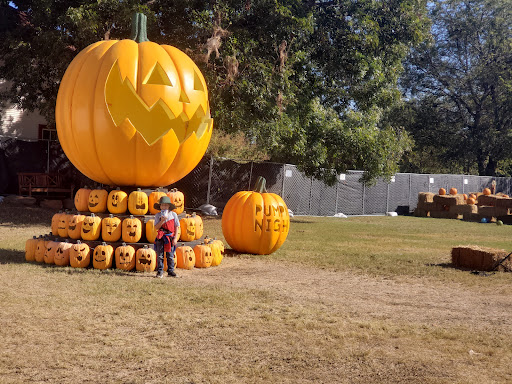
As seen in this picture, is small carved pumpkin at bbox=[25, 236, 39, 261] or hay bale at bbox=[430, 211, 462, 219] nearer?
small carved pumpkin at bbox=[25, 236, 39, 261]

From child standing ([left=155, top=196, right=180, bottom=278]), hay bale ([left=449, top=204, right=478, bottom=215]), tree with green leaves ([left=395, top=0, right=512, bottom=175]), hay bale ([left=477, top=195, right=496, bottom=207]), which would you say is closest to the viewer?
child standing ([left=155, top=196, right=180, bottom=278])

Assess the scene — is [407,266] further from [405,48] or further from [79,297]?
[405,48]

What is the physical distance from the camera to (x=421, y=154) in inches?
1874

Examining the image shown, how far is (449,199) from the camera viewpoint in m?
29.1

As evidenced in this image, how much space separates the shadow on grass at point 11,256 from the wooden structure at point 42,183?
30.4ft

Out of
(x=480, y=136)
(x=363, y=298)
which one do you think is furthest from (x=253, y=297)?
(x=480, y=136)

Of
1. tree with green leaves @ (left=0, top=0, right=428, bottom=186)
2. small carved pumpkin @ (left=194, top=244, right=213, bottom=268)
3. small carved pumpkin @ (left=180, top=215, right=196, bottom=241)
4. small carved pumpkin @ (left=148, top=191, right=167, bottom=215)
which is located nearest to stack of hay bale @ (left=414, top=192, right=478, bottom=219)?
tree with green leaves @ (left=0, top=0, right=428, bottom=186)

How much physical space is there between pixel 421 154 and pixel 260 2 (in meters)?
32.8

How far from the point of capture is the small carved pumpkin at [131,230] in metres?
9.24

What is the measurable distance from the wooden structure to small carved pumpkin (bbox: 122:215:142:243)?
450 inches

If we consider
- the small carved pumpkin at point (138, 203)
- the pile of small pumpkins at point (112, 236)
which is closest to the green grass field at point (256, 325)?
the pile of small pumpkins at point (112, 236)

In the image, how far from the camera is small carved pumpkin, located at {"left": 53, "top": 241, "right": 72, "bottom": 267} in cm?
920

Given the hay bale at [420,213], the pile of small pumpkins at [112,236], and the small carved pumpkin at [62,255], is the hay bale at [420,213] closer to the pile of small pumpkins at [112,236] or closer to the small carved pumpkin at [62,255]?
the pile of small pumpkins at [112,236]

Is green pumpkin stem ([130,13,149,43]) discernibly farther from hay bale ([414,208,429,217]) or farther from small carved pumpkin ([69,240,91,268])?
hay bale ([414,208,429,217])
